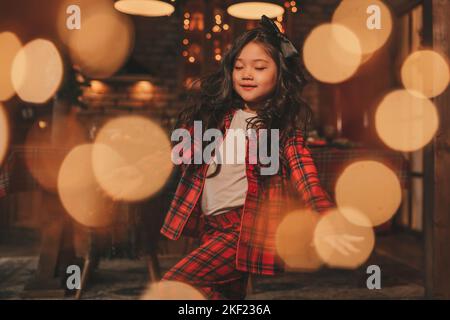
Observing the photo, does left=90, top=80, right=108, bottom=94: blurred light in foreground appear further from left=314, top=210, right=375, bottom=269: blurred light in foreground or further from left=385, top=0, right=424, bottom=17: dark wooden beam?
left=314, top=210, right=375, bottom=269: blurred light in foreground

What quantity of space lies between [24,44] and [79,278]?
4.03 m

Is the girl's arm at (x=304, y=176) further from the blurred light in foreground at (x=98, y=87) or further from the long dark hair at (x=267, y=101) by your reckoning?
the blurred light in foreground at (x=98, y=87)

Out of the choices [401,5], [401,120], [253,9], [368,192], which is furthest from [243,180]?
[401,5]

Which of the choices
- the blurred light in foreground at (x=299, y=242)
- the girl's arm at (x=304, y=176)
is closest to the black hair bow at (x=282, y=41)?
the girl's arm at (x=304, y=176)

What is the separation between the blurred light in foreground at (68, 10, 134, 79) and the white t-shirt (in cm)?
553

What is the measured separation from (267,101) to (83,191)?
6.76ft

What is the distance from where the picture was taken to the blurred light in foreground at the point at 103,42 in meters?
7.18

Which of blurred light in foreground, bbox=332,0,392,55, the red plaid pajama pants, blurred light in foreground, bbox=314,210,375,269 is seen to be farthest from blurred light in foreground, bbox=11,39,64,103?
blurred light in foreground, bbox=314,210,375,269

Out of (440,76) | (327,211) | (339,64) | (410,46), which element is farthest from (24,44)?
(327,211)

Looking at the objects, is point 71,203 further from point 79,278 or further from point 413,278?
point 413,278

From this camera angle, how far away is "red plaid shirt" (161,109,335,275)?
1.82 m

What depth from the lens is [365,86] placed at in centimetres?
700

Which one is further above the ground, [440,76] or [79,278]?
[440,76]
